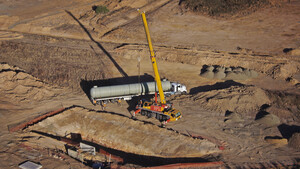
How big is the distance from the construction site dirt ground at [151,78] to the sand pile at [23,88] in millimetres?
132

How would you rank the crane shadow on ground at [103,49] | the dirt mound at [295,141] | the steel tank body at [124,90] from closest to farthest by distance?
the dirt mound at [295,141] < the steel tank body at [124,90] < the crane shadow on ground at [103,49]

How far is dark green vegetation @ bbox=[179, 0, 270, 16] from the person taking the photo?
185 feet

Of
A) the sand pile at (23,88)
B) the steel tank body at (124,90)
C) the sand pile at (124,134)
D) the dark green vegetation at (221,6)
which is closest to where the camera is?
the sand pile at (124,134)

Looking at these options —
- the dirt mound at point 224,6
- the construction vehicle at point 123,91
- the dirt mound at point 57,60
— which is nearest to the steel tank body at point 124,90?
the construction vehicle at point 123,91

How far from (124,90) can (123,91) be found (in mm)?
172

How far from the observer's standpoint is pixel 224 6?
5800 centimetres

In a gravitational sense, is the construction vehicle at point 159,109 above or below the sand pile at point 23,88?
below

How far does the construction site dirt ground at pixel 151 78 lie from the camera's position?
25.9 m

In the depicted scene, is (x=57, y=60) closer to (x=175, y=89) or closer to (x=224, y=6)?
(x=175, y=89)

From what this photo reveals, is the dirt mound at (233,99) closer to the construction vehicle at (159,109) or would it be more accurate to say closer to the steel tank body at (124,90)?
the steel tank body at (124,90)

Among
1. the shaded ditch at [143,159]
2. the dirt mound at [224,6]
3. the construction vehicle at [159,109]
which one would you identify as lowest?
the shaded ditch at [143,159]

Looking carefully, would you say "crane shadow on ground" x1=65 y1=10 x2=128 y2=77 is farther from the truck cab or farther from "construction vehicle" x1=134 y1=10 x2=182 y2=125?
"construction vehicle" x1=134 y1=10 x2=182 y2=125

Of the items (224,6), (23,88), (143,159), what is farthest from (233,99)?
(224,6)

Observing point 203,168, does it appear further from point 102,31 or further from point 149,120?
point 102,31
